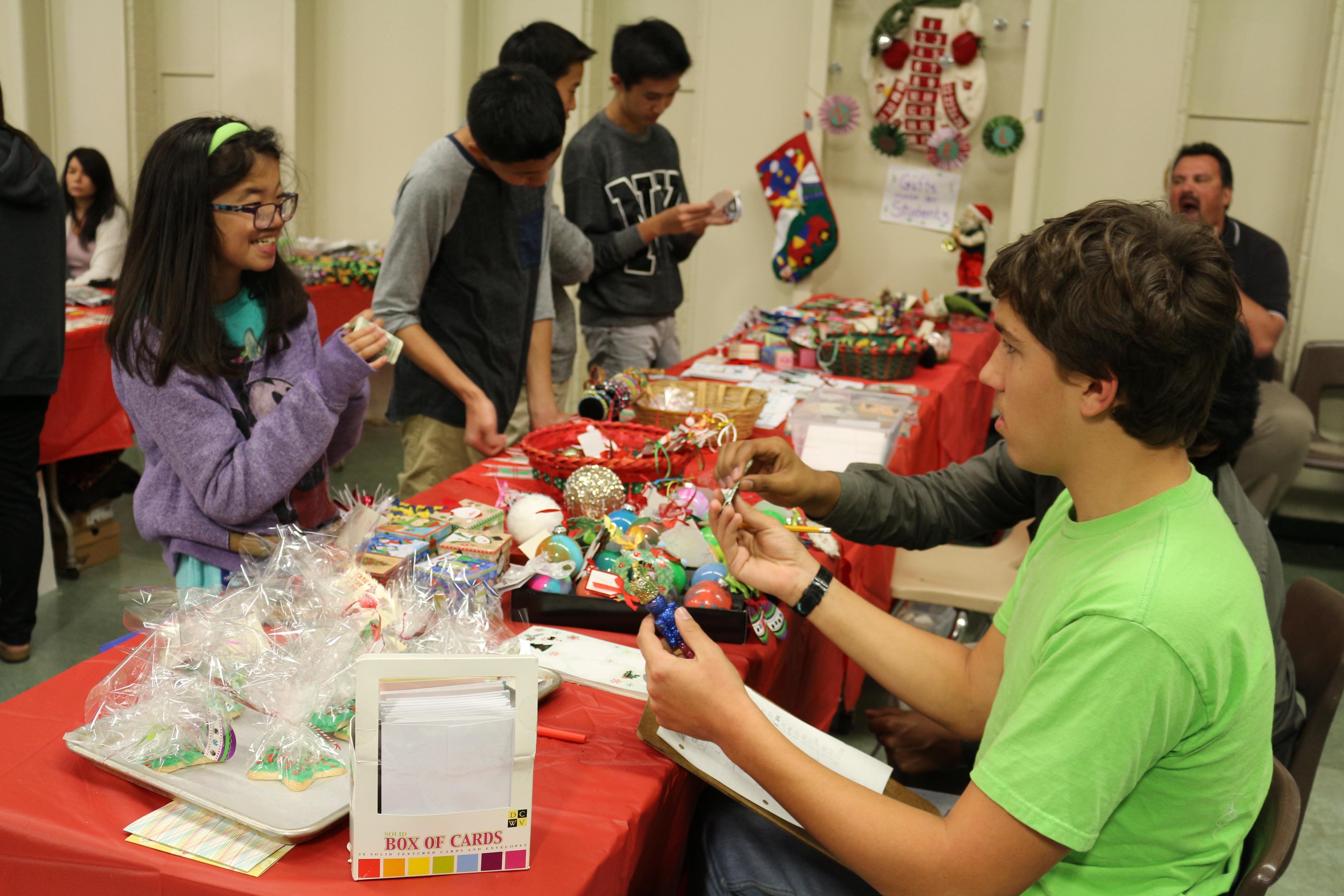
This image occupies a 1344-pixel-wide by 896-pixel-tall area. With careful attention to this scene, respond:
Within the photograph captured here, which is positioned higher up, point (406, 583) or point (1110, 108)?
point (1110, 108)

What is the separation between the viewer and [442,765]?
1.02 m

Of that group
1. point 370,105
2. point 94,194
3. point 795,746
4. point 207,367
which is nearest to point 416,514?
point 207,367

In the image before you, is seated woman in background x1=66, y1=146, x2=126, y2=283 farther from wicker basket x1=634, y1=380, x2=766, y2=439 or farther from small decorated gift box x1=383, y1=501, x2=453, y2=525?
small decorated gift box x1=383, y1=501, x2=453, y2=525

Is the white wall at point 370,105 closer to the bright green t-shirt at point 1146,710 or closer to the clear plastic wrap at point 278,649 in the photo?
the clear plastic wrap at point 278,649

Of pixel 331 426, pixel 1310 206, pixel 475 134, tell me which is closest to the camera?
pixel 331 426

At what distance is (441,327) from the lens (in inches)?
103

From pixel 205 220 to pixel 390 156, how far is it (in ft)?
16.7

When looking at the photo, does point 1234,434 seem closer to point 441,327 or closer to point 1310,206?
point 441,327

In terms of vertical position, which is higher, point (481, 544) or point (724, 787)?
point (481, 544)

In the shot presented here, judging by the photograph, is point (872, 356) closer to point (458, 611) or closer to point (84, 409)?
point (458, 611)

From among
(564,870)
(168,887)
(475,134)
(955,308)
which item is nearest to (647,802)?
(564,870)

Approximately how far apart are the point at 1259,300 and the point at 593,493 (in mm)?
3693

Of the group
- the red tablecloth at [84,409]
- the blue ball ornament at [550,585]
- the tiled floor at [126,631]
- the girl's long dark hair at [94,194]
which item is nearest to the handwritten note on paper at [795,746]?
the blue ball ornament at [550,585]

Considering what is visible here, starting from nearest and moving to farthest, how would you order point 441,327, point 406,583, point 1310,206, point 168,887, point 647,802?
point 168,887 < point 647,802 < point 406,583 < point 441,327 < point 1310,206
